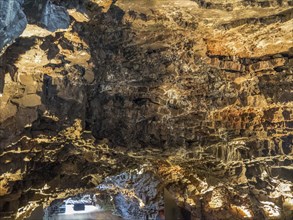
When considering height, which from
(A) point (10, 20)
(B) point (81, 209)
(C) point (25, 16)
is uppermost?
(C) point (25, 16)

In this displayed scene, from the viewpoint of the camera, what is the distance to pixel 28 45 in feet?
15.3

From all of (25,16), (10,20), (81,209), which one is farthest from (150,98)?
(81,209)

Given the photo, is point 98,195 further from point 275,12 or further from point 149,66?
point 275,12

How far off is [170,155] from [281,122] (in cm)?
272

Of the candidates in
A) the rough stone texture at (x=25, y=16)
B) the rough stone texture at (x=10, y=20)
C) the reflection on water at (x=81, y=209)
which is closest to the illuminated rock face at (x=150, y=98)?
the rough stone texture at (x=25, y=16)

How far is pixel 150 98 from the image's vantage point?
694 centimetres

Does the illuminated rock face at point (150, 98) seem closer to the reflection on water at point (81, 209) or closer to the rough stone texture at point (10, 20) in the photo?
the rough stone texture at point (10, 20)

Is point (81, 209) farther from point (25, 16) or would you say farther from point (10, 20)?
A: point (10, 20)

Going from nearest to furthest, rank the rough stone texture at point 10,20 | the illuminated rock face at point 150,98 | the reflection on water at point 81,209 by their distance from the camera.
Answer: the rough stone texture at point 10,20, the illuminated rock face at point 150,98, the reflection on water at point 81,209

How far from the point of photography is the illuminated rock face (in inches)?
204

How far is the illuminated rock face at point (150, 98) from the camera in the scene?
518 cm

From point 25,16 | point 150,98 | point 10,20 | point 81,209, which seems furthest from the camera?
point 81,209

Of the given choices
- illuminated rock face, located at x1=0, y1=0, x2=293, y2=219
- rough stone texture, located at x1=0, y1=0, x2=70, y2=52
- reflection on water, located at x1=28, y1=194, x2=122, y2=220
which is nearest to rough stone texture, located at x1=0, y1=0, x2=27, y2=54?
rough stone texture, located at x1=0, y1=0, x2=70, y2=52

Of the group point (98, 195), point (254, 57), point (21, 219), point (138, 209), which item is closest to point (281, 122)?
point (254, 57)
